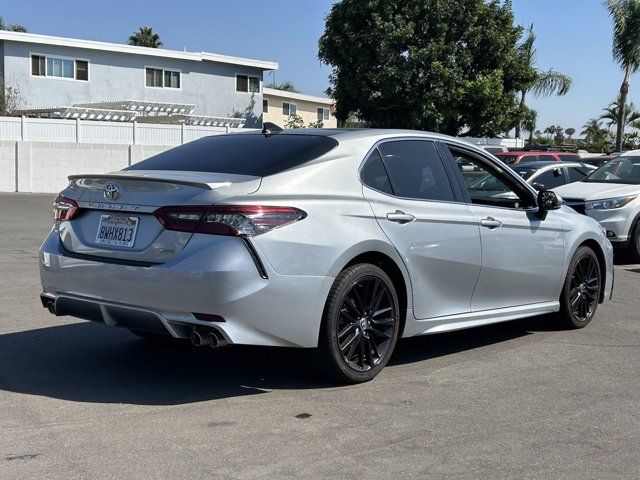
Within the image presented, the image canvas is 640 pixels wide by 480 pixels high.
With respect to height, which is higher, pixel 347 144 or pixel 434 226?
pixel 347 144

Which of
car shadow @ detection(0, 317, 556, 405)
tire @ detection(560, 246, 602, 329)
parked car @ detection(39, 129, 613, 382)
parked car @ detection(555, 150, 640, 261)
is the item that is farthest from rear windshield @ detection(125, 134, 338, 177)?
parked car @ detection(555, 150, 640, 261)

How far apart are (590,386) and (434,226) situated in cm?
150

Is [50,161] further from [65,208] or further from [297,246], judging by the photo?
[297,246]

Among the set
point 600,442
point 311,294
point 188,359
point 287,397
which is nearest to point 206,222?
point 311,294

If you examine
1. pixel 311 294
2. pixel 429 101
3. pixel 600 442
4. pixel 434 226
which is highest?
pixel 429 101

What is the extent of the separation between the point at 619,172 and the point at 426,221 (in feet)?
29.4

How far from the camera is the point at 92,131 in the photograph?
3131cm

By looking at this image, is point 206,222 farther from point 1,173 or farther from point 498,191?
point 1,173

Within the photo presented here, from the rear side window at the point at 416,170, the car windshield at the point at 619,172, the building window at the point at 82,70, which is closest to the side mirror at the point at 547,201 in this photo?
the rear side window at the point at 416,170

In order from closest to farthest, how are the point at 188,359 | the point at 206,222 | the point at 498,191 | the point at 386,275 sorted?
1. the point at 206,222
2. the point at 386,275
3. the point at 188,359
4. the point at 498,191

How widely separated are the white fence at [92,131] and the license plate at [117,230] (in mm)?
25309

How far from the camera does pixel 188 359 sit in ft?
20.4

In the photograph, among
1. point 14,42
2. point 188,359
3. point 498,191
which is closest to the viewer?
point 188,359

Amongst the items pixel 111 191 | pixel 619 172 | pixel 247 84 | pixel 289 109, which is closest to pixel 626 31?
pixel 247 84
